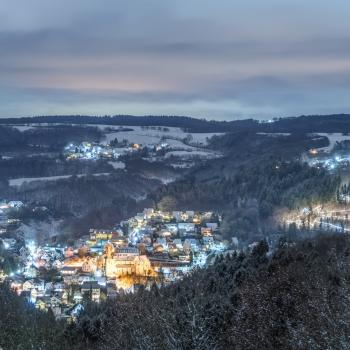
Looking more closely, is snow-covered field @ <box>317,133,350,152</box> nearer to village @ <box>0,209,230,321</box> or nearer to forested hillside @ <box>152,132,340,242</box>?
forested hillside @ <box>152,132,340,242</box>

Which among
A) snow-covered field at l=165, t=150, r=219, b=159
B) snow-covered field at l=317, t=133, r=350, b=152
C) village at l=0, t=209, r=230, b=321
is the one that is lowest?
village at l=0, t=209, r=230, b=321

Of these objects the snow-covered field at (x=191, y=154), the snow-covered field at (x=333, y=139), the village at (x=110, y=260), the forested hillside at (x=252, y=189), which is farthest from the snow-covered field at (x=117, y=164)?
the village at (x=110, y=260)

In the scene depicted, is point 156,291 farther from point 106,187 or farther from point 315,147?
point 315,147

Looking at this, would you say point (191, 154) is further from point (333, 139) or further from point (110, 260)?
point (110, 260)

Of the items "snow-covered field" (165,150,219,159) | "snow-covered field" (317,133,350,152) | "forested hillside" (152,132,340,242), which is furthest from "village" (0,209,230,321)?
"snow-covered field" (165,150,219,159)

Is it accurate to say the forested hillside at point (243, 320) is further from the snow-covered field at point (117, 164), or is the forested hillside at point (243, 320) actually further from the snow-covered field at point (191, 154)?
the snow-covered field at point (191, 154)

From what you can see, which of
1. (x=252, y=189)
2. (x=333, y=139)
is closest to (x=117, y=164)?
(x=333, y=139)

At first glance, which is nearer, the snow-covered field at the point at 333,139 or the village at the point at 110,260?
the village at the point at 110,260
